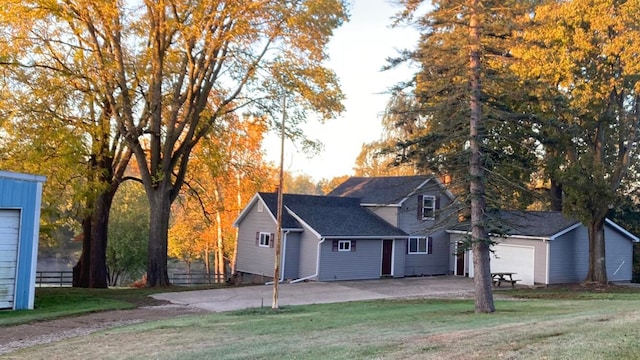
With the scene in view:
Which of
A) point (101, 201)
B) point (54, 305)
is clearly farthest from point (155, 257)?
point (54, 305)

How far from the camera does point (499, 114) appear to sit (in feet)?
50.8

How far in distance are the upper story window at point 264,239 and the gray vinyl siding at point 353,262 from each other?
3.33 metres

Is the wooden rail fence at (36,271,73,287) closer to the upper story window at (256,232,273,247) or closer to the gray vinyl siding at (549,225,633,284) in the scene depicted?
the upper story window at (256,232,273,247)

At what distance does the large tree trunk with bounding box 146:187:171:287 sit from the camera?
25.9 meters

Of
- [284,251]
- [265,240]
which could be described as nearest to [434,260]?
[284,251]

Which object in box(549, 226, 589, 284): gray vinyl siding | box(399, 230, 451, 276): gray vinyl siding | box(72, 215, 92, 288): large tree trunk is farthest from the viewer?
box(399, 230, 451, 276): gray vinyl siding

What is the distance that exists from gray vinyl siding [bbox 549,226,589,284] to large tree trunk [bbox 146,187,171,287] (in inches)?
752

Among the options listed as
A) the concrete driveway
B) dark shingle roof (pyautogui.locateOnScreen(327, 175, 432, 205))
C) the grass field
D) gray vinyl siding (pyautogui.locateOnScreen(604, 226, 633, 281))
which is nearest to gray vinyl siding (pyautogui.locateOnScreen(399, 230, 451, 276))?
the concrete driveway

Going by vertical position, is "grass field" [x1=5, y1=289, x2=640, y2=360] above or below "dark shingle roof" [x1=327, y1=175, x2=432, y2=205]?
below

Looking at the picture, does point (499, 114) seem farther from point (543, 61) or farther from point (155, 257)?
point (155, 257)

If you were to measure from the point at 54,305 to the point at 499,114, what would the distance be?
48.9 feet

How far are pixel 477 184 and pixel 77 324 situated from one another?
37.5ft

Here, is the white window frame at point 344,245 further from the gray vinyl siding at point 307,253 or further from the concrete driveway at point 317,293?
the concrete driveway at point 317,293

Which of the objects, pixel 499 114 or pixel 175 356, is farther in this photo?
pixel 499 114
